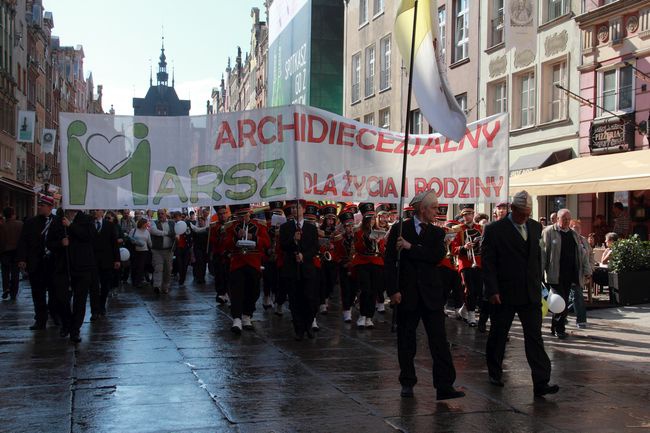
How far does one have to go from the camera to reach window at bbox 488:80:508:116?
2741cm

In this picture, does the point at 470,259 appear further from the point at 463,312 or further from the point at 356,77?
the point at 356,77

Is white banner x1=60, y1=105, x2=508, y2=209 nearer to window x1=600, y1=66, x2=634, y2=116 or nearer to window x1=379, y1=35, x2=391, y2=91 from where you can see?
window x1=600, y1=66, x2=634, y2=116

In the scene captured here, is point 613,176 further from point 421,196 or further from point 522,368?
point 421,196

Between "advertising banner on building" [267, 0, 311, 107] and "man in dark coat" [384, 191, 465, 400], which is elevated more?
"advertising banner on building" [267, 0, 311, 107]

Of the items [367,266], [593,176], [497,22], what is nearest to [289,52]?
[497,22]

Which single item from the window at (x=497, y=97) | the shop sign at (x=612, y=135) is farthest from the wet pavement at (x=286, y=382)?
the window at (x=497, y=97)

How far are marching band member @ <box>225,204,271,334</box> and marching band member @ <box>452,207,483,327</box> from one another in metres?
2.96

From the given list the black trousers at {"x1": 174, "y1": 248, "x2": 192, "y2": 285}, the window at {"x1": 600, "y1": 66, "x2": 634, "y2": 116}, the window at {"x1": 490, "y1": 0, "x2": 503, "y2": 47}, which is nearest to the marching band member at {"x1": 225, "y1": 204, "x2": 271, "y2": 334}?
the black trousers at {"x1": 174, "y1": 248, "x2": 192, "y2": 285}

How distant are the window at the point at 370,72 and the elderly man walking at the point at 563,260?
28402 millimetres

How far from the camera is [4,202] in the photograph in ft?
159

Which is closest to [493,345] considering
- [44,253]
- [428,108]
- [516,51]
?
[428,108]

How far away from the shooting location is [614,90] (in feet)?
71.6

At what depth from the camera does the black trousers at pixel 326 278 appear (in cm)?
1452

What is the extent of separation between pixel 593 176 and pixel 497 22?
35.7ft
